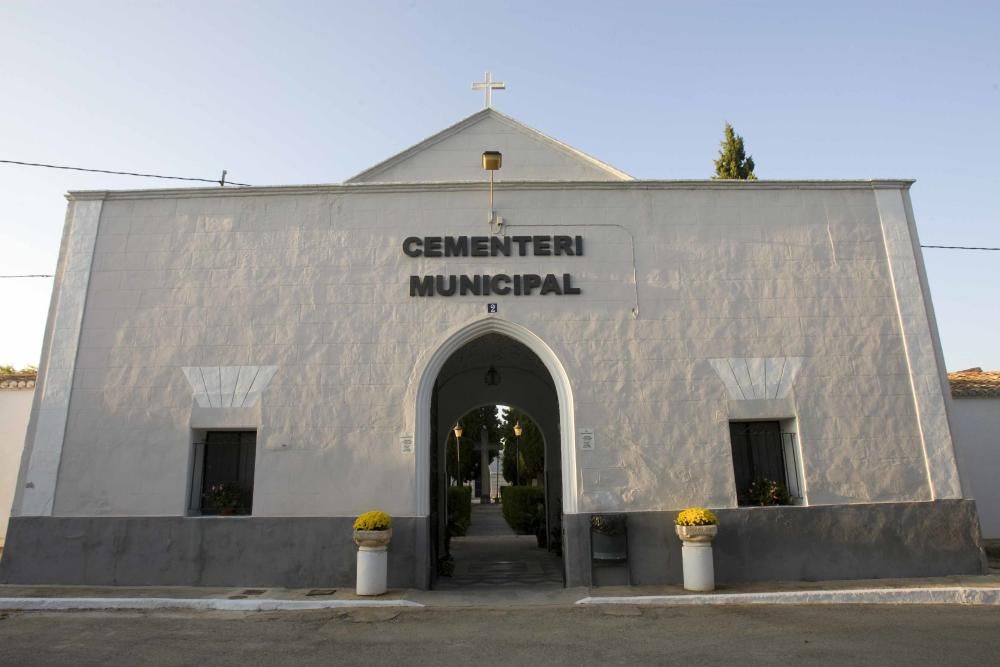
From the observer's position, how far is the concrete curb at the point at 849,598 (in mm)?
8078

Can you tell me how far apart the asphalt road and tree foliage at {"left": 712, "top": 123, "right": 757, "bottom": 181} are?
45.6 feet

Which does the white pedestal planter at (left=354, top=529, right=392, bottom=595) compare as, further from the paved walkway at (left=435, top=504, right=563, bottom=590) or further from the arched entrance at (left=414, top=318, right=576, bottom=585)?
the paved walkway at (left=435, top=504, right=563, bottom=590)

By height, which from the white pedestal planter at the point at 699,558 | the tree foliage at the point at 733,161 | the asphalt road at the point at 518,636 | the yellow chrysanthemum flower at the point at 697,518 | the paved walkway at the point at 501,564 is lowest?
the asphalt road at the point at 518,636

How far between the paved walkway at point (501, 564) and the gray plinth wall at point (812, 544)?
141 cm

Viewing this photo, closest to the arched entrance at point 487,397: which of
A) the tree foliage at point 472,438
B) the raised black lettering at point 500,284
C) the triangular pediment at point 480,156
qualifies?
the raised black lettering at point 500,284

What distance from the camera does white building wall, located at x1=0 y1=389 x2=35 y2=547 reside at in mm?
13203

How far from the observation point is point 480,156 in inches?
468

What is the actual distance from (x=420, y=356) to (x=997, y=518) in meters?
12.0

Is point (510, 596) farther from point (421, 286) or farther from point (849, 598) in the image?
point (421, 286)

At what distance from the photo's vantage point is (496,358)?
12836 mm

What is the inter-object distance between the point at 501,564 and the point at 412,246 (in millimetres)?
6658

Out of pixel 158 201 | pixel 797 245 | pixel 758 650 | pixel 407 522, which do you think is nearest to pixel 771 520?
pixel 758 650

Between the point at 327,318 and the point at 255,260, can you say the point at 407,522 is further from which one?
the point at 255,260

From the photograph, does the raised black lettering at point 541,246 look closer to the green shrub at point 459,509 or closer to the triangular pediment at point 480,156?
the triangular pediment at point 480,156
